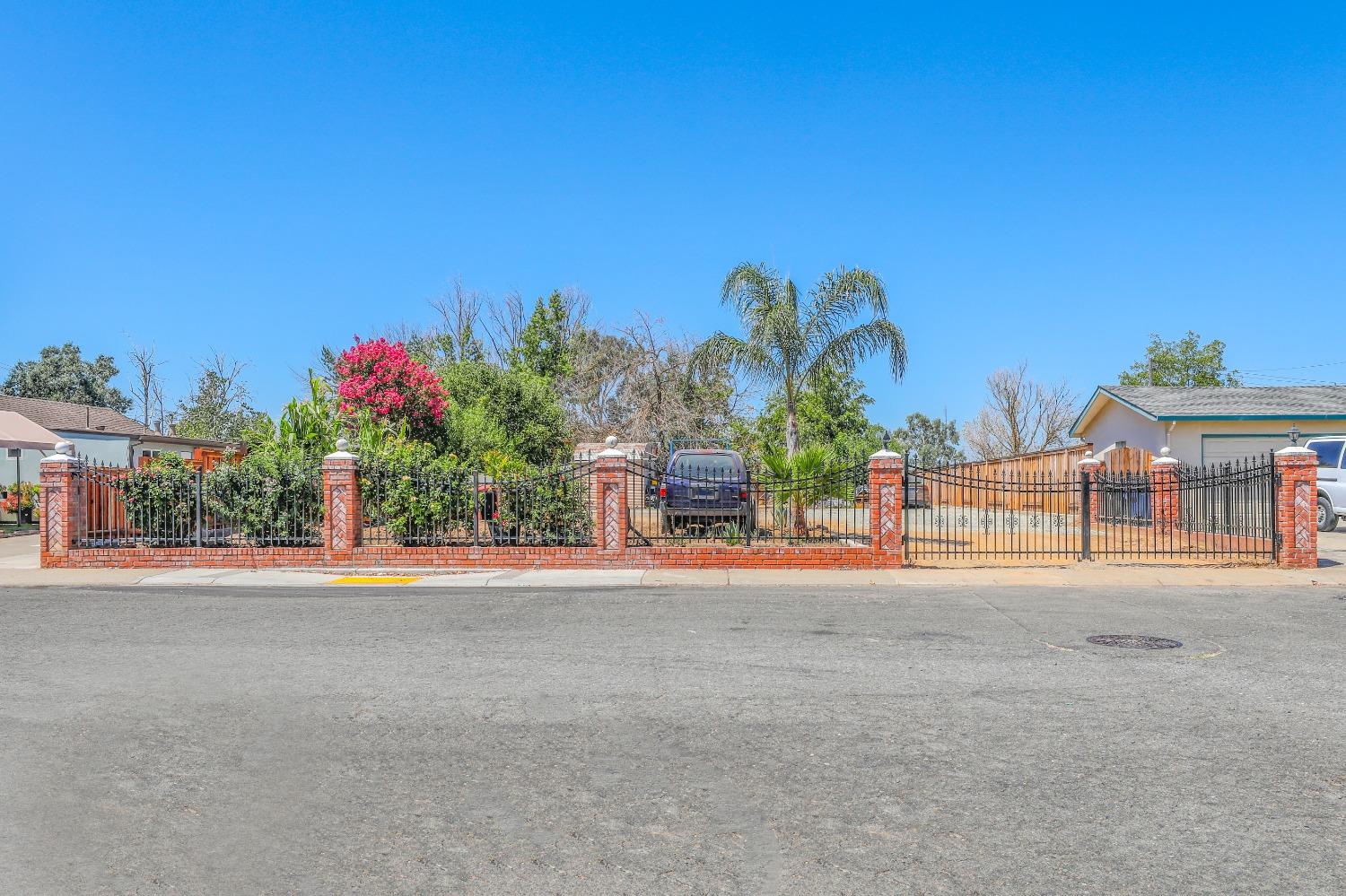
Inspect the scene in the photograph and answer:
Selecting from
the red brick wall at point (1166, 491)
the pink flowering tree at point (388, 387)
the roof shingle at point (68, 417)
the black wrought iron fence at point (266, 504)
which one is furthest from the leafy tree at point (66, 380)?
the red brick wall at point (1166, 491)

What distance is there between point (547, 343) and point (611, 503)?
27.8 metres

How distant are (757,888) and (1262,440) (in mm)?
28169

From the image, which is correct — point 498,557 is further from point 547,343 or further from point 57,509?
point 547,343

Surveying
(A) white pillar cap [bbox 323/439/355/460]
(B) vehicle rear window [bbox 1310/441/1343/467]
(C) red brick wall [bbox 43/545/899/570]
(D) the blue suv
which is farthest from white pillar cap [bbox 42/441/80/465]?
(B) vehicle rear window [bbox 1310/441/1343/467]

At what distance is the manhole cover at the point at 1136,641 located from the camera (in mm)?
8844

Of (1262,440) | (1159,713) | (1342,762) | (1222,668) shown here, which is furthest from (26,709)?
(1262,440)

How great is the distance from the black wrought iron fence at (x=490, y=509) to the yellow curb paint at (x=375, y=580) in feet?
4.95

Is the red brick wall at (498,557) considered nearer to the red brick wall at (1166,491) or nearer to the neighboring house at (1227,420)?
the red brick wall at (1166,491)

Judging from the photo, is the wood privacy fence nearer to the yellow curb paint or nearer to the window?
the window

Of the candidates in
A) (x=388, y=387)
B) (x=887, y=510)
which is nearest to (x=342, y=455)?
(x=887, y=510)

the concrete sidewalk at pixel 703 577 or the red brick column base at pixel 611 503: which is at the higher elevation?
the red brick column base at pixel 611 503

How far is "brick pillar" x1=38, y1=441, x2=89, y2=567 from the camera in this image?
16.4 m

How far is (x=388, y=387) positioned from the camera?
26.1 meters

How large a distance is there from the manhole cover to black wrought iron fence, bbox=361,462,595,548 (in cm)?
874
